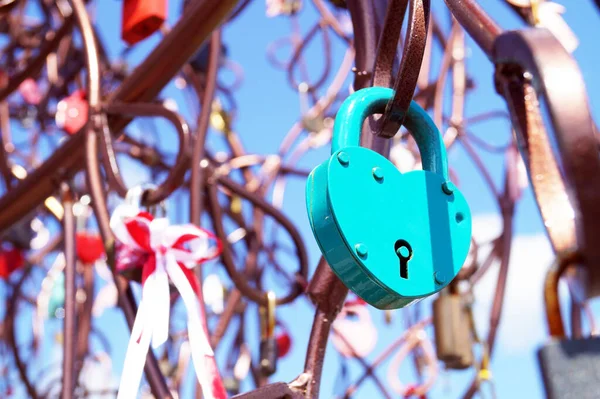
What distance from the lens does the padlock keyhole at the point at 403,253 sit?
26cm

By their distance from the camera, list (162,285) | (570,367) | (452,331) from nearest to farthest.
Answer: (570,367)
(162,285)
(452,331)

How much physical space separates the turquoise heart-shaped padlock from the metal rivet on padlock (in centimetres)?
33

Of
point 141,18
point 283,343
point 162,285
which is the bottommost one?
point 283,343

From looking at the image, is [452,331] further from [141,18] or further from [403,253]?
[403,253]

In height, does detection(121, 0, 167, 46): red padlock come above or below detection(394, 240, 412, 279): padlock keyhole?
above

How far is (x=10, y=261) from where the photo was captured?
103cm

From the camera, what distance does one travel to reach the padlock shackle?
29 centimetres

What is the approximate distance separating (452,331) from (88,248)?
21.0 inches

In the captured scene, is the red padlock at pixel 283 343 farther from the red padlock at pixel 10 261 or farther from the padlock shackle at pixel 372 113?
the padlock shackle at pixel 372 113

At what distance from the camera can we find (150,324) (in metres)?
0.41

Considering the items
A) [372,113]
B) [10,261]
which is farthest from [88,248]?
[372,113]

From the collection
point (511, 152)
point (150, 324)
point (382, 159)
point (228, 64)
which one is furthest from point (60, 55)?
point (382, 159)

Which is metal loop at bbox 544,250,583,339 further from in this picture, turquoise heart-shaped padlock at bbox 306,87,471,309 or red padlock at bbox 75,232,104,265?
red padlock at bbox 75,232,104,265

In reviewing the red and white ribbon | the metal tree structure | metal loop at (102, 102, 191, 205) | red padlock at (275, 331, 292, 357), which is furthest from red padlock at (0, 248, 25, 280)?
the red and white ribbon
